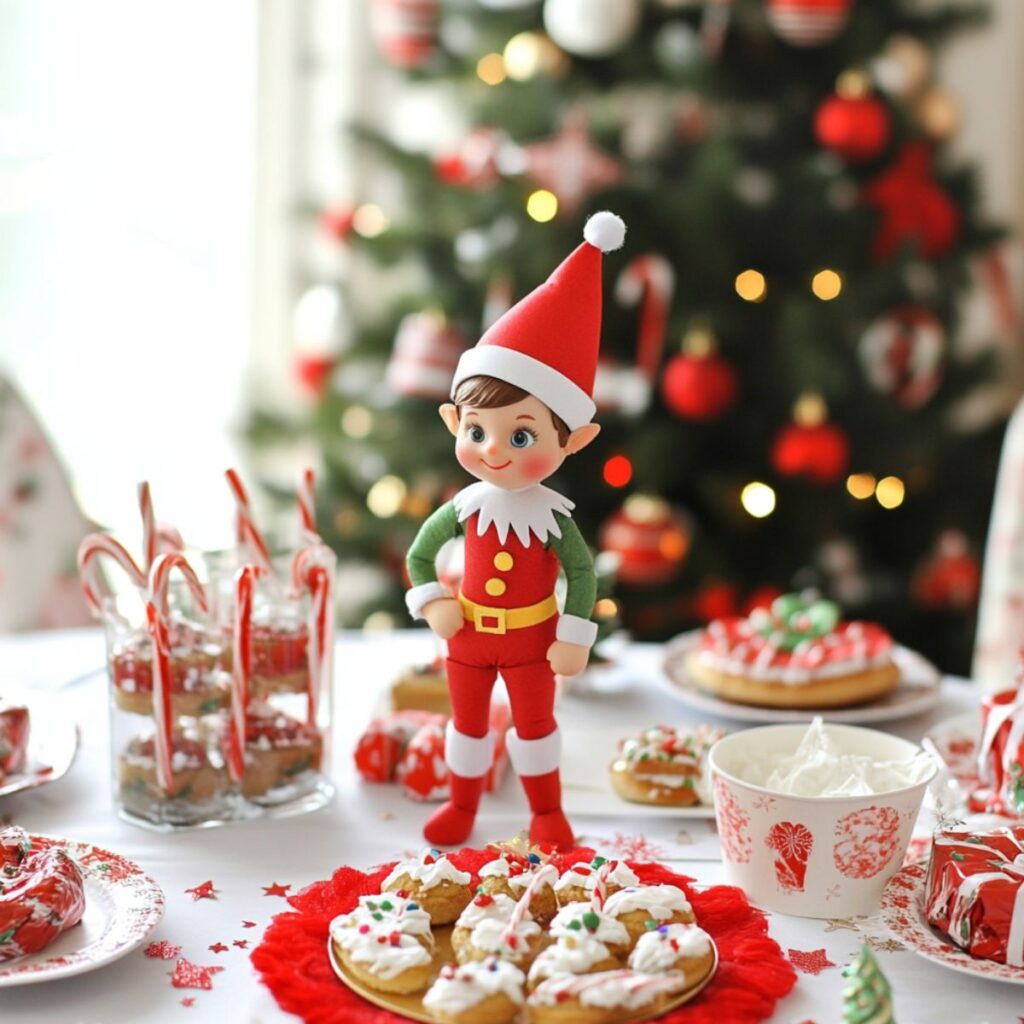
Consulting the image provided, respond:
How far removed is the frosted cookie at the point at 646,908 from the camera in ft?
2.96

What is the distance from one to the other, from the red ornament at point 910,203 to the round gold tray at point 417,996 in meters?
2.23

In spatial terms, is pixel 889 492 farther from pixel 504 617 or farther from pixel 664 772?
pixel 504 617

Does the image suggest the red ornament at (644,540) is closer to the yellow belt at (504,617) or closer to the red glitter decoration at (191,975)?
the yellow belt at (504,617)

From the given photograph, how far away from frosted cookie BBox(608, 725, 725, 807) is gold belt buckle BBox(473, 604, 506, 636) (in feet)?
0.65

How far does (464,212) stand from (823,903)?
79.3 inches

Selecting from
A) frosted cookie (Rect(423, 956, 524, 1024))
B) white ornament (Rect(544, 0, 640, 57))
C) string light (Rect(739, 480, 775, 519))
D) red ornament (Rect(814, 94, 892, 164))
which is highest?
white ornament (Rect(544, 0, 640, 57))

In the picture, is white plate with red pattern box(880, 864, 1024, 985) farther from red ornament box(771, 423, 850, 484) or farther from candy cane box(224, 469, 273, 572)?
red ornament box(771, 423, 850, 484)

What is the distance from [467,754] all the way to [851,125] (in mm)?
1885

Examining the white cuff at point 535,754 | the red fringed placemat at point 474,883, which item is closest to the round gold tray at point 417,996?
the red fringed placemat at point 474,883

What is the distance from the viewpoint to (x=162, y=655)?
115 cm

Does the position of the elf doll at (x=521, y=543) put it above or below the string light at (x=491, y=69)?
below

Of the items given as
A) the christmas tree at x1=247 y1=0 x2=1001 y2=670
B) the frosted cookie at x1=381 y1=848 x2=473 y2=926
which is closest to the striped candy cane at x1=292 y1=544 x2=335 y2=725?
the frosted cookie at x1=381 y1=848 x2=473 y2=926

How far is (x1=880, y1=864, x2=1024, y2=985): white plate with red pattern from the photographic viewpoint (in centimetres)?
91

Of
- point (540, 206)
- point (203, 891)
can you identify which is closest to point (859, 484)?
point (540, 206)
